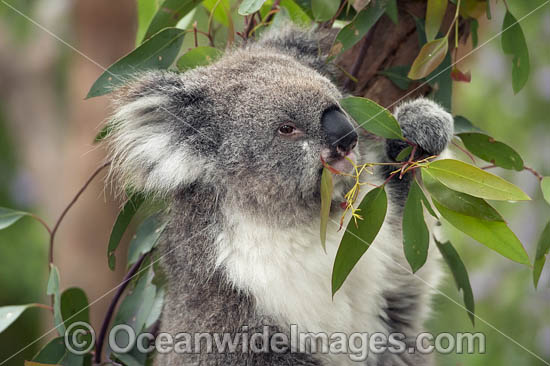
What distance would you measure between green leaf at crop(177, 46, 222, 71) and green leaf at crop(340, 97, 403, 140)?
2.57ft

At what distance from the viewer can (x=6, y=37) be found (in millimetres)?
7617

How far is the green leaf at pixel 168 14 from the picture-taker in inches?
95.8

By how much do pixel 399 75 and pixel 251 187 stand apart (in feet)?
2.46

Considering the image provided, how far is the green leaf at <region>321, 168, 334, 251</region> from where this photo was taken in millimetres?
1791

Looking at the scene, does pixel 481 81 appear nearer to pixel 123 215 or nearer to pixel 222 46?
pixel 222 46

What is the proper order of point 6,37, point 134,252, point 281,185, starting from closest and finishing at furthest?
point 281,185, point 134,252, point 6,37

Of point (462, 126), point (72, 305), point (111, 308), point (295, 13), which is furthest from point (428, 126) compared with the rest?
point (72, 305)

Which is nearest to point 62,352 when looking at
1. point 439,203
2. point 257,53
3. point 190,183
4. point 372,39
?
point 190,183

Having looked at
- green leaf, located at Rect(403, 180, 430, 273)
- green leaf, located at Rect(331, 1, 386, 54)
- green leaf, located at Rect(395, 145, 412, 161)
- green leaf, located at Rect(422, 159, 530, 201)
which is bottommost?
green leaf, located at Rect(403, 180, 430, 273)

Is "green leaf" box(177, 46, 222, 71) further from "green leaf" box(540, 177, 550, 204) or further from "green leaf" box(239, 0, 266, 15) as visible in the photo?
"green leaf" box(540, 177, 550, 204)

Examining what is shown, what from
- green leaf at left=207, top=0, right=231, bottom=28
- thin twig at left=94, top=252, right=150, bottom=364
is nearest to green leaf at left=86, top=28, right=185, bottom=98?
green leaf at left=207, top=0, right=231, bottom=28

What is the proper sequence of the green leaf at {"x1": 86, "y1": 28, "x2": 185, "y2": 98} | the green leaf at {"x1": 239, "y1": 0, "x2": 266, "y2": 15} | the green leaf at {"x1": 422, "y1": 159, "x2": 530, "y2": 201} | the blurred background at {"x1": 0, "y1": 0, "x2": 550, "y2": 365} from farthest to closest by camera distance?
the blurred background at {"x1": 0, "y1": 0, "x2": 550, "y2": 365} < the green leaf at {"x1": 86, "y1": 28, "x2": 185, "y2": 98} < the green leaf at {"x1": 239, "y1": 0, "x2": 266, "y2": 15} < the green leaf at {"x1": 422, "y1": 159, "x2": 530, "y2": 201}

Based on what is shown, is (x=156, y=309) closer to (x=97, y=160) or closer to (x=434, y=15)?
(x=434, y=15)

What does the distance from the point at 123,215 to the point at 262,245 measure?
681 millimetres
